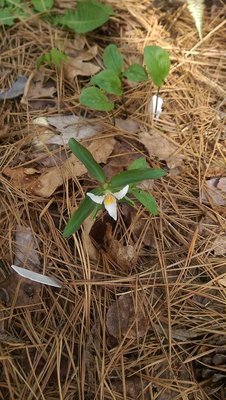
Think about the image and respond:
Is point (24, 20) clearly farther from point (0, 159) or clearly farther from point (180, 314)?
point (180, 314)

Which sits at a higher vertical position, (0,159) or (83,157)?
(83,157)

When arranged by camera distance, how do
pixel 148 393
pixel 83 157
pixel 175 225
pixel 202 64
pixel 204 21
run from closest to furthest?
pixel 148 393 < pixel 83 157 < pixel 175 225 < pixel 202 64 < pixel 204 21

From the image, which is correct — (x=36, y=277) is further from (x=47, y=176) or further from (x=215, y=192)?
(x=215, y=192)

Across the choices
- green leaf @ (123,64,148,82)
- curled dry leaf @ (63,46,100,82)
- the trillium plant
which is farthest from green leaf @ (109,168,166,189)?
curled dry leaf @ (63,46,100,82)

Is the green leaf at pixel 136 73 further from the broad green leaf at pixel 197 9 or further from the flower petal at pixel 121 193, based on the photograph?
the flower petal at pixel 121 193

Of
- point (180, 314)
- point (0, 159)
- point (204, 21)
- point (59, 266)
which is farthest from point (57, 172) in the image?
point (204, 21)

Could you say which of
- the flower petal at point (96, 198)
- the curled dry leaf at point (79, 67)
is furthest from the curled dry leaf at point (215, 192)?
the curled dry leaf at point (79, 67)
